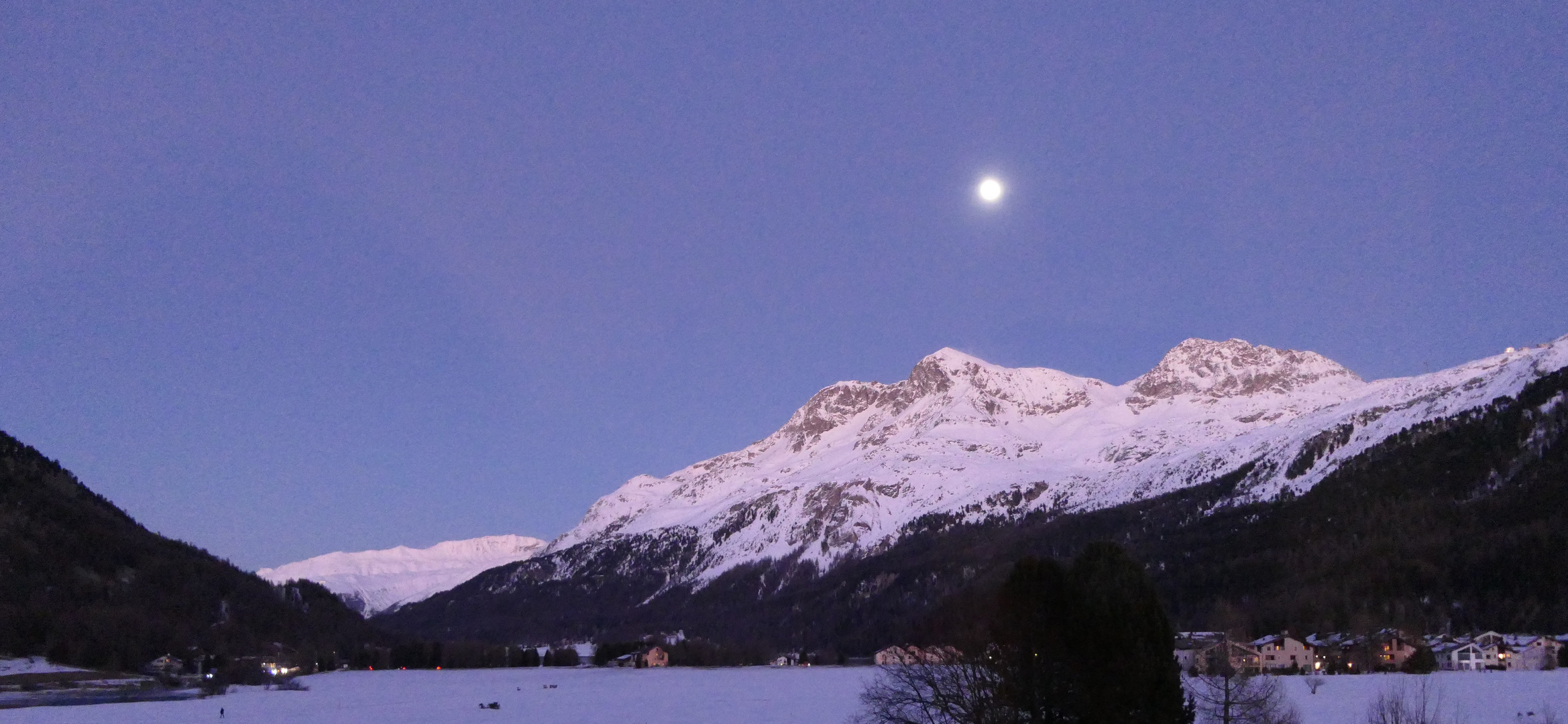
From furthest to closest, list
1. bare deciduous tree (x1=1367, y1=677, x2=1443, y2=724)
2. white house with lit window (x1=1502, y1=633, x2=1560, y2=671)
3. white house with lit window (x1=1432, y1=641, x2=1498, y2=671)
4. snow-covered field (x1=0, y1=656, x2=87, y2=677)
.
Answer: snow-covered field (x1=0, y1=656, x2=87, y2=677)
white house with lit window (x1=1432, y1=641, x2=1498, y2=671)
white house with lit window (x1=1502, y1=633, x2=1560, y2=671)
bare deciduous tree (x1=1367, y1=677, x2=1443, y2=724)

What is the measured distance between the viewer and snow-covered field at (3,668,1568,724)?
62.8 meters

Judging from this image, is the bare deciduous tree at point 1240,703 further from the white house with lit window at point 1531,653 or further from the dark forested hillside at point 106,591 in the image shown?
the dark forested hillside at point 106,591

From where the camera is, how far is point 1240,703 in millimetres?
43625

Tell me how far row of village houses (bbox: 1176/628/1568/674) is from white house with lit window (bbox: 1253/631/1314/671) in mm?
72

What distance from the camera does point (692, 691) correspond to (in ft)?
352

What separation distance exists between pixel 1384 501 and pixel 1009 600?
6858 inches

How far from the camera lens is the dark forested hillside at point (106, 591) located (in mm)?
133500

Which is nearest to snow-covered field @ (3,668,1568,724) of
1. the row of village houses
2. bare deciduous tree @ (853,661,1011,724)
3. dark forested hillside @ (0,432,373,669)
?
the row of village houses

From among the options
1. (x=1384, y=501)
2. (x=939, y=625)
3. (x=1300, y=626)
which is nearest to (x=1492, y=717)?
(x=939, y=625)

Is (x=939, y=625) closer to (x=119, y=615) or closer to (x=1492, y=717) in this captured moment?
(x=1492, y=717)

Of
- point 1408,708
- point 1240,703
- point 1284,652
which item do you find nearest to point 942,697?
point 1240,703

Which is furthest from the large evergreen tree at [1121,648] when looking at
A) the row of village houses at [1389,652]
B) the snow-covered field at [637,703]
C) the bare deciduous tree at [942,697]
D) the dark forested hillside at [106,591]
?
the dark forested hillside at [106,591]

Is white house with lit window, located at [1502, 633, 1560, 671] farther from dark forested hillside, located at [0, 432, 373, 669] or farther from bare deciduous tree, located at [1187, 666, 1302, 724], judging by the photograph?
dark forested hillside, located at [0, 432, 373, 669]

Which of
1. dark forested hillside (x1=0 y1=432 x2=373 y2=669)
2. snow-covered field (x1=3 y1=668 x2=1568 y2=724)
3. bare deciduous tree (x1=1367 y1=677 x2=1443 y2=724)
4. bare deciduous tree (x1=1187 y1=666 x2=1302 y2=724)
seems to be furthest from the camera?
dark forested hillside (x1=0 y1=432 x2=373 y2=669)
